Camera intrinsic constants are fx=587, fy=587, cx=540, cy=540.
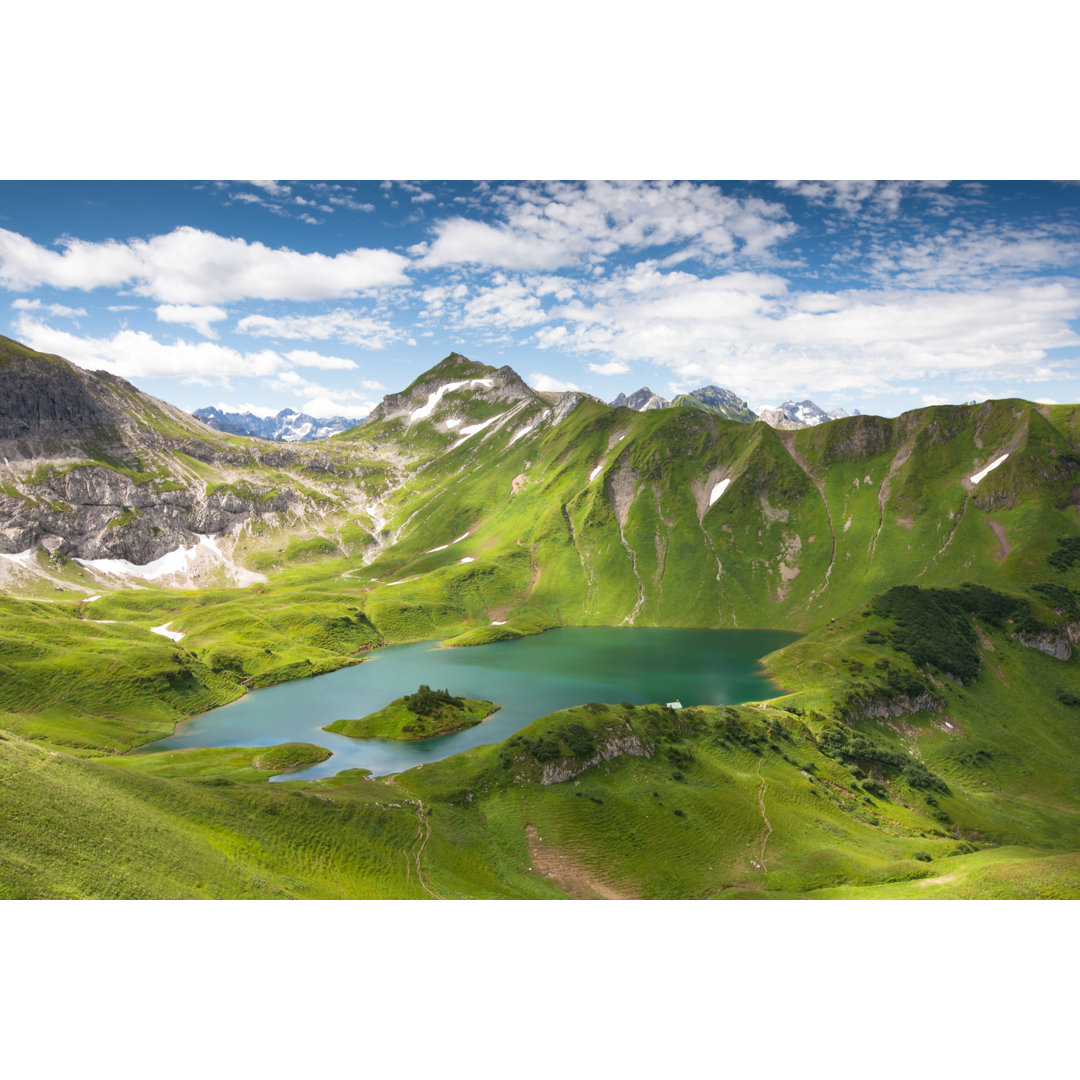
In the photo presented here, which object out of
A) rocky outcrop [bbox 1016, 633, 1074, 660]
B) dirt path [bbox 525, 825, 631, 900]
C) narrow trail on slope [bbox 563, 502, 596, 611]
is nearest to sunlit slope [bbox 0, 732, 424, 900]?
dirt path [bbox 525, 825, 631, 900]

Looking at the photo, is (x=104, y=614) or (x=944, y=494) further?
(x=944, y=494)

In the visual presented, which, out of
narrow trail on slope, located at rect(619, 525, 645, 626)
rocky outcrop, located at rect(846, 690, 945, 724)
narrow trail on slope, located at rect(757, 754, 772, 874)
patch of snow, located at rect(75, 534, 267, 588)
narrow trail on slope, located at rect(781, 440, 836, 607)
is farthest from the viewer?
patch of snow, located at rect(75, 534, 267, 588)

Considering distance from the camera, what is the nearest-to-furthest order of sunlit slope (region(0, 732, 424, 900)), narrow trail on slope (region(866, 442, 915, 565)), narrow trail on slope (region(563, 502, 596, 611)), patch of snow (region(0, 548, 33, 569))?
sunlit slope (region(0, 732, 424, 900))
narrow trail on slope (region(866, 442, 915, 565))
patch of snow (region(0, 548, 33, 569))
narrow trail on slope (region(563, 502, 596, 611))

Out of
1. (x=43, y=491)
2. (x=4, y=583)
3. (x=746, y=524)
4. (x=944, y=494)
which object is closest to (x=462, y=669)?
(x=746, y=524)

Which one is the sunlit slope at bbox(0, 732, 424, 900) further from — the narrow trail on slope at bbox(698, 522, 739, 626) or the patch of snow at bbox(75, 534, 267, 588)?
the patch of snow at bbox(75, 534, 267, 588)

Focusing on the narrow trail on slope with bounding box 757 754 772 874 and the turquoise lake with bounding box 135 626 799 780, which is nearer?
the narrow trail on slope with bounding box 757 754 772 874

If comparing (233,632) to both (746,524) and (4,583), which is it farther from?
(746,524)
